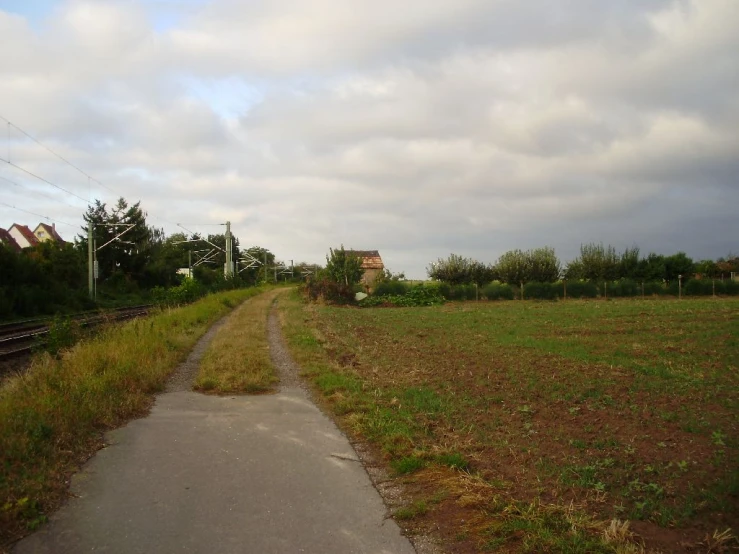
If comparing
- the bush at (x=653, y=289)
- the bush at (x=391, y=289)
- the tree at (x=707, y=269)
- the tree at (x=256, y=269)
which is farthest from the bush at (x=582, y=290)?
the tree at (x=256, y=269)

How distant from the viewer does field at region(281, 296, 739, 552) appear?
4.64 m

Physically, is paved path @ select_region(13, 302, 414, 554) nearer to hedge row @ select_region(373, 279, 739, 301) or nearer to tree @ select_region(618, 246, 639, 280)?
hedge row @ select_region(373, 279, 739, 301)

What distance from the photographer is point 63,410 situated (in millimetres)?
7355

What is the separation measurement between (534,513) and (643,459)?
181cm

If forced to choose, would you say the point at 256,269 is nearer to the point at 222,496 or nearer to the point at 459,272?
the point at 459,272

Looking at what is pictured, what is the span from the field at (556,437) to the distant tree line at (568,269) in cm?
4071

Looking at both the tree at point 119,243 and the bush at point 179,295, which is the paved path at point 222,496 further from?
the tree at point 119,243

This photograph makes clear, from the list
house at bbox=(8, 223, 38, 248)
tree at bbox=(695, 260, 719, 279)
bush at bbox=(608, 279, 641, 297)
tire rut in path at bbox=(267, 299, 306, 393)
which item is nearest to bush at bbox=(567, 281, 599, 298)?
bush at bbox=(608, 279, 641, 297)

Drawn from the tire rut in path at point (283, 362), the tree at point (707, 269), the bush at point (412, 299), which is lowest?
the tire rut in path at point (283, 362)

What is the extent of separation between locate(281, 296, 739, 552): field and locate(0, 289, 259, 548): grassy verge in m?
3.06

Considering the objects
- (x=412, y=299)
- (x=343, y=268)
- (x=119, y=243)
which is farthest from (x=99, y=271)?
(x=412, y=299)

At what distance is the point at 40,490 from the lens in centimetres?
530

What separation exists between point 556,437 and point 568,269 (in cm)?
5741

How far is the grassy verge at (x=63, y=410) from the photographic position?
16.9 ft
